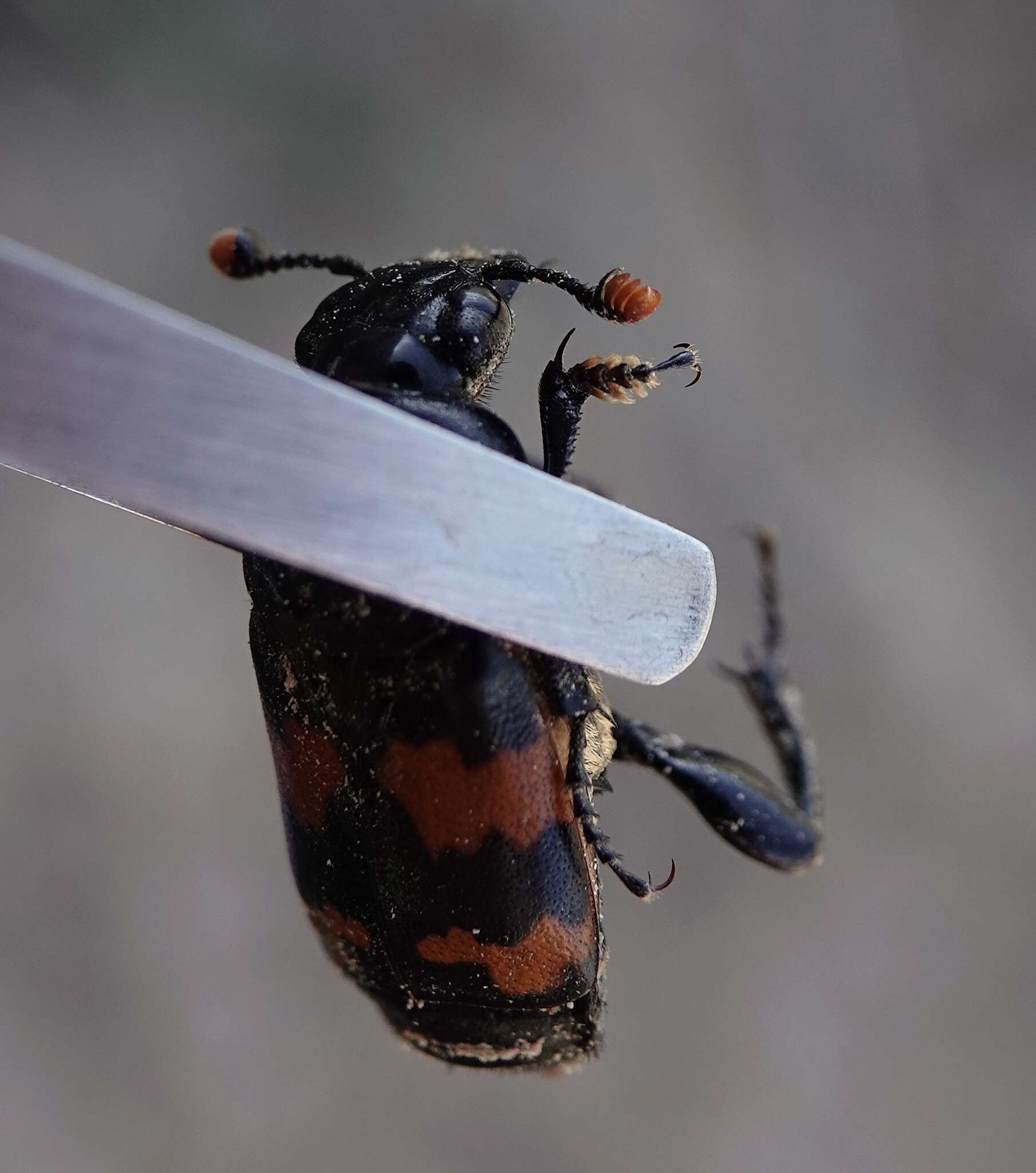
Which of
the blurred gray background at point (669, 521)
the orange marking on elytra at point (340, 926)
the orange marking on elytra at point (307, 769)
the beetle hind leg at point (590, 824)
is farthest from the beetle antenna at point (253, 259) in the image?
the blurred gray background at point (669, 521)

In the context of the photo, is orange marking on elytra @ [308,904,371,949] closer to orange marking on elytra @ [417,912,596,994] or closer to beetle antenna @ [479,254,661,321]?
orange marking on elytra @ [417,912,596,994]

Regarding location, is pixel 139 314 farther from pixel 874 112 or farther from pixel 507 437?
pixel 874 112

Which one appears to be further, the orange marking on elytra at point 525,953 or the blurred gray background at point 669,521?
the blurred gray background at point 669,521

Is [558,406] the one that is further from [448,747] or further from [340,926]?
[340,926]

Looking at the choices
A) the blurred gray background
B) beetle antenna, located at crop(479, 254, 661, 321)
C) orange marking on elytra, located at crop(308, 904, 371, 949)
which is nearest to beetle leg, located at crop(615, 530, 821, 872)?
orange marking on elytra, located at crop(308, 904, 371, 949)

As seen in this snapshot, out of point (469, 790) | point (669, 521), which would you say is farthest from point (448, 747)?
point (669, 521)

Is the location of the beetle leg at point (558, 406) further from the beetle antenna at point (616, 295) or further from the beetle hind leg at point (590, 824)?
the beetle hind leg at point (590, 824)

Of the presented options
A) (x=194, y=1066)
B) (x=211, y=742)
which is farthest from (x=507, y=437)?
(x=194, y=1066)
